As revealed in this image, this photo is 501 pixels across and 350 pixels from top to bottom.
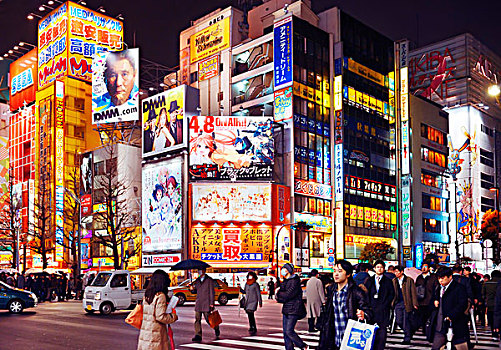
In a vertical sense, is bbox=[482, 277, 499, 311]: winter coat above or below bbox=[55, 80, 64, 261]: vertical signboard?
below

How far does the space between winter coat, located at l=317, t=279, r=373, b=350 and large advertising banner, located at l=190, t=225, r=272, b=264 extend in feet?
146

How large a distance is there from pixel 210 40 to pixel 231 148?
18.8 meters

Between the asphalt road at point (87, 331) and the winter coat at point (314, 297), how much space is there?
1.23 m

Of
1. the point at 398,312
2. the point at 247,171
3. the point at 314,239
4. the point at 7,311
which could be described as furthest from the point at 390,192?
the point at 398,312

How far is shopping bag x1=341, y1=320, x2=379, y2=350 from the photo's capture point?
7.01 metres

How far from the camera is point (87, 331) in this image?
1692cm

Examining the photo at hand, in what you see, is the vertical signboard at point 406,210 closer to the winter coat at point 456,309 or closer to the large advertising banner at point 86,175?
the large advertising banner at point 86,175

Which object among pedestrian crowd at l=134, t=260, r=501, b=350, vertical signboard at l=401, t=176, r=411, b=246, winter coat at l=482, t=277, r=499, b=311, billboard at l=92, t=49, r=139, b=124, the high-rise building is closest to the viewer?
pedestrian crowd at l=134, t=260, r=501, b=350

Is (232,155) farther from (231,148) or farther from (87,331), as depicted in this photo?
(87,331)

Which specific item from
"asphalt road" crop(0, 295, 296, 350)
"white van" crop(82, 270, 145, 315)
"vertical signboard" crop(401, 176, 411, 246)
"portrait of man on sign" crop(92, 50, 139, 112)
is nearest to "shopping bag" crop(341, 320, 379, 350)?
"asphalt road" crop(0, 295, 296, 350)

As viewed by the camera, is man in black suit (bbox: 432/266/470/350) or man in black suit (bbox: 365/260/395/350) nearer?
man in black suit (bbox: 432/266/470/350)

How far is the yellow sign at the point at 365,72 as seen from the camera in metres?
64.8

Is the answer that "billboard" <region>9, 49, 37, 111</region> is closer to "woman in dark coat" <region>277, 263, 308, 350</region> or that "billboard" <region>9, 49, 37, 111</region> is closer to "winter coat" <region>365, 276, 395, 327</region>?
"woman in dark coat" <region>277, 263, 308, 350</region>

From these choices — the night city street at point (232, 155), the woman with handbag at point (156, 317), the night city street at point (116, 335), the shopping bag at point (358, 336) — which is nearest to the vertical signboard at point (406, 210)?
the night city street at point (232, 155)
